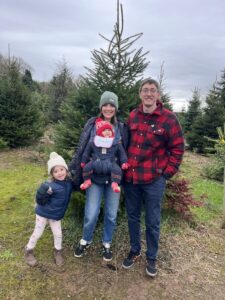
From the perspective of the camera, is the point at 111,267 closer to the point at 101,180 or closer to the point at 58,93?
the point at 101,180

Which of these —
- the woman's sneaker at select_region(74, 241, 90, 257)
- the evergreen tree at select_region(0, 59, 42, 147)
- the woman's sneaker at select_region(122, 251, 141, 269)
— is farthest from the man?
the evergreen tree at select_region(0, 59, 42, 147)

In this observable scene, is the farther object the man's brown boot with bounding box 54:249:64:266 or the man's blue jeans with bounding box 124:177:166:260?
the man's brown boot with bounding box 54:249:64:266

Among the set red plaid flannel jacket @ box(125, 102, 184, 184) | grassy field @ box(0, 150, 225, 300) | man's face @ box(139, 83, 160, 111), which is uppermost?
man's face @ box(139, 83, 160, 111)

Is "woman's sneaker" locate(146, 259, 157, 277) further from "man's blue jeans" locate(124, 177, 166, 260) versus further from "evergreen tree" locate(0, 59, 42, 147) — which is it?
"evergreen tree" locate(0, 59, 42, 147)

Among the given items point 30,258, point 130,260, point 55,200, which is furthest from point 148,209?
point 30,258

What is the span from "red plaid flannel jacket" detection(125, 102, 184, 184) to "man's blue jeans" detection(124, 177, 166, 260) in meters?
0.12

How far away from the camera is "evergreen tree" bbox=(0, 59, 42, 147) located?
11375 millimetres

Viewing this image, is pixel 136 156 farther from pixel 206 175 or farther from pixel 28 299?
pixel 206 175

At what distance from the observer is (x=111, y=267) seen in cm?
402

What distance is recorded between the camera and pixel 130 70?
488cm

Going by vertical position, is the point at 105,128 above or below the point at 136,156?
above

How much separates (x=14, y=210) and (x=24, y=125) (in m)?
6.45

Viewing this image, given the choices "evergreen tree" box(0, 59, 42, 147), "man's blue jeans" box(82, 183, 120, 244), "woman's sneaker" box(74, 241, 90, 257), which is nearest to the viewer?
"man's blue jeans" box(82, 183, 120, 244)

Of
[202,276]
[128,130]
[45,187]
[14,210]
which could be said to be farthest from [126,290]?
[14,210]
